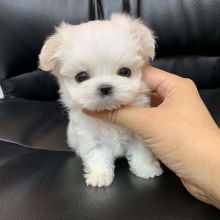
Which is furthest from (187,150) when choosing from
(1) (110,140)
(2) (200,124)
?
(1) (110,140)

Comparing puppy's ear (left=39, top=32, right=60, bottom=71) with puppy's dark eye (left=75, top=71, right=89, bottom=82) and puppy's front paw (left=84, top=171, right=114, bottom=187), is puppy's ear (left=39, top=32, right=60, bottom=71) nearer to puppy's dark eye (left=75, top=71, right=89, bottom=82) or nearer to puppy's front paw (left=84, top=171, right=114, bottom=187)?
puppy's dark eye (left=75, top=71, right=89, bottom=82)

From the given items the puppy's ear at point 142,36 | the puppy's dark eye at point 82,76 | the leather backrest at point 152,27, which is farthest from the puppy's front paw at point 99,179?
the leather backrest at point 152,27

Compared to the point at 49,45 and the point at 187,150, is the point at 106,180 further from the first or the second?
the point at 49,45

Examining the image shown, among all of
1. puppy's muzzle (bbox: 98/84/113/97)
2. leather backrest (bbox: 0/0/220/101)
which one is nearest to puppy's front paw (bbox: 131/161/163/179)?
puppy's muzzle (bbox: 98/84/113/97)

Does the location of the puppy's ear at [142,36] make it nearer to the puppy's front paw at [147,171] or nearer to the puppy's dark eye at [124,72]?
the puppy's dark eye at [124,72]

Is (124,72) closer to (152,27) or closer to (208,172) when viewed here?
(208,172)
